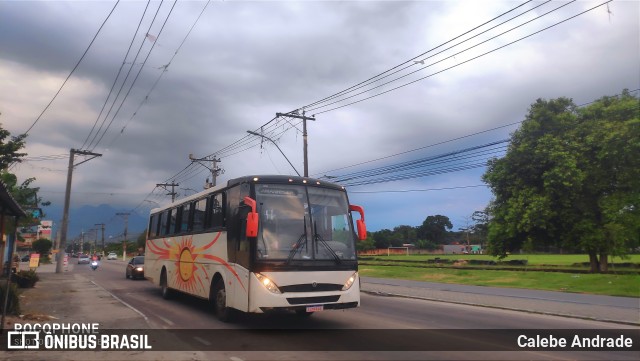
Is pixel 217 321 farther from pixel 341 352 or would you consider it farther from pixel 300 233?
pixel 341 352

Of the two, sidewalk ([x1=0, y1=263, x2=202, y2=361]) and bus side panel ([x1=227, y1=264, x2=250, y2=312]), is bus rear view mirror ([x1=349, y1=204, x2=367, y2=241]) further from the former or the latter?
sidewalk ([x1=0, y1=263, x2=202, y2=361])

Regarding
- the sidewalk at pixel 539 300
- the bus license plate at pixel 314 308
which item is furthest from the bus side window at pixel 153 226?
the bus license plate at pixel 314 308

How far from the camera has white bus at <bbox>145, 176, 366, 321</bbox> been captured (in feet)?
29.9

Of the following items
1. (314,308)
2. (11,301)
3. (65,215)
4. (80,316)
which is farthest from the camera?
(65,215)

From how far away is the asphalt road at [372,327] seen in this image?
7.61 m

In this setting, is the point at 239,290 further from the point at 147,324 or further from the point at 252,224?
the point at 147,324

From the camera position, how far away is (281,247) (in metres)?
9.39

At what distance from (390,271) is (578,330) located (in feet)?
70.3

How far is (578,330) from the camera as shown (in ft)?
34.3

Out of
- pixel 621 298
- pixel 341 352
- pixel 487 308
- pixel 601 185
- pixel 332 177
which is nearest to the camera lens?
pixel 341 352

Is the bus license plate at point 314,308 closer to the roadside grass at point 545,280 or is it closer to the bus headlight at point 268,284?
the bus headlight at point 268,284

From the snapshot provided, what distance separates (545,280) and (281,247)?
1773cm

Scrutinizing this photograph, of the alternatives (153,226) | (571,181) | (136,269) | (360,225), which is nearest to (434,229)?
(571,181)

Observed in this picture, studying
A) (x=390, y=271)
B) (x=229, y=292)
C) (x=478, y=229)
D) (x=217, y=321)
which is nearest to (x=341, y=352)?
(x=229, y=292)
